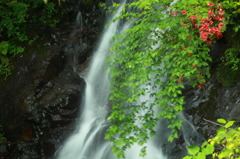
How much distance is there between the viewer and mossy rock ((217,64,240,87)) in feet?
14.7

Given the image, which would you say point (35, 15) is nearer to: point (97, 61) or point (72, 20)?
point (72, 20)

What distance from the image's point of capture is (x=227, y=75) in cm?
461

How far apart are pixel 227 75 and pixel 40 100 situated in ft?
17.8

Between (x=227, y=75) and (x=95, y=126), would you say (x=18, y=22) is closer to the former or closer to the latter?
(x=95, y=126)

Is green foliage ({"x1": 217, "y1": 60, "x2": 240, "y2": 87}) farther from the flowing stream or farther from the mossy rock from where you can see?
the flowing stream

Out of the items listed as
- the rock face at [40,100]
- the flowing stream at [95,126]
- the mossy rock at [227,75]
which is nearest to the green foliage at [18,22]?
the rock face at [40,100]

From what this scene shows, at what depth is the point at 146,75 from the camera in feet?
11.4

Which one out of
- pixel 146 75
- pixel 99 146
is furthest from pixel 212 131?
pixel 99 146

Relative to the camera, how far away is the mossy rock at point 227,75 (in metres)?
4.49

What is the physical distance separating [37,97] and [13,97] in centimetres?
84

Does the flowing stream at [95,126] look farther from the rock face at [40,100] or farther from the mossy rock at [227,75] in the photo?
the mossy rock at [227,75]

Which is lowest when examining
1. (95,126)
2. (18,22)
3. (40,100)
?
(95,126)

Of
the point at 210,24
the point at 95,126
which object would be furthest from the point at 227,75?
the point at 95,126

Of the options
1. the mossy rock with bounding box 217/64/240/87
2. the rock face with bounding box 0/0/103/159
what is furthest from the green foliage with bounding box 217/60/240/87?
the rock face with bounding box 0/0/103/159
